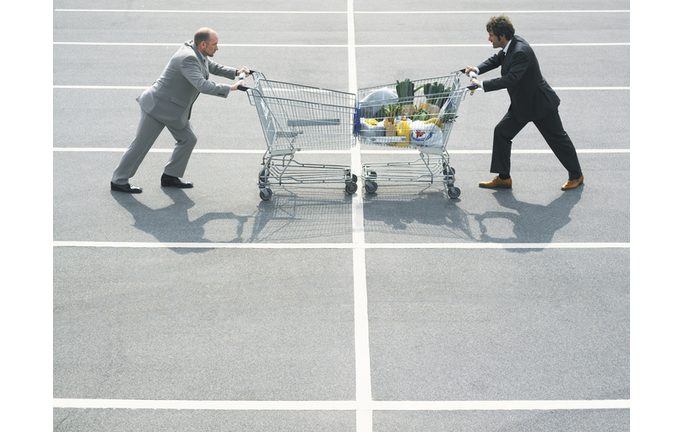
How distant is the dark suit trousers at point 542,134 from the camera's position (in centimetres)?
738

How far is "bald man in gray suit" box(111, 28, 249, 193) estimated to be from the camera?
22.8 ft

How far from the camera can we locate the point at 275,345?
200 inches

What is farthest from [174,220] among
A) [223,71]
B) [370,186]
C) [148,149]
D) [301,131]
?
[370,186]

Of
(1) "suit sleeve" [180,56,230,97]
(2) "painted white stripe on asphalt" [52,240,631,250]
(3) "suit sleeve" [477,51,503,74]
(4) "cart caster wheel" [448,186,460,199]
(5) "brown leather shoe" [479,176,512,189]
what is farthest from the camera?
(5) "brown leather shoe" [479,176,512,189]

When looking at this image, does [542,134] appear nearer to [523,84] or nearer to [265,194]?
[523,84]

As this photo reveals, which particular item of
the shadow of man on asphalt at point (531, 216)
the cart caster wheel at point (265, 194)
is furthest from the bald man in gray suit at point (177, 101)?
the shadow of man on asphalt at point (531, 216)

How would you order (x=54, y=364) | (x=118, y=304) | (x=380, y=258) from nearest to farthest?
1. (x=54, y=364)
2. (x=118, y=304)
3. (x=380, y=258)

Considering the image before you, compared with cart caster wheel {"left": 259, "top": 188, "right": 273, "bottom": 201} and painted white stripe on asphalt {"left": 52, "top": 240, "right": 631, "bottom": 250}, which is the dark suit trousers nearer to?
painted white stripe on asphalt {"left": 52, "top": 240, "right": 631, "bottom": 250}

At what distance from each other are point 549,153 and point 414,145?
2.51 m

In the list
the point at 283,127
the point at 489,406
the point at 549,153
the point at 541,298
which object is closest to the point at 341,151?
the point at 283,127

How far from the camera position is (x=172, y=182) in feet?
25.1

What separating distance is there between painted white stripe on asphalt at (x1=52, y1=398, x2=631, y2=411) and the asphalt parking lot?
0.01 m

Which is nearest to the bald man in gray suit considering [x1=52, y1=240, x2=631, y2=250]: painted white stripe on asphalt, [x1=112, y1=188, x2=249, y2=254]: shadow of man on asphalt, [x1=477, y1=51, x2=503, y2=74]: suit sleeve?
[x1=112, y1=188, x2=249, y2=254]: shadow of man on asphalt
